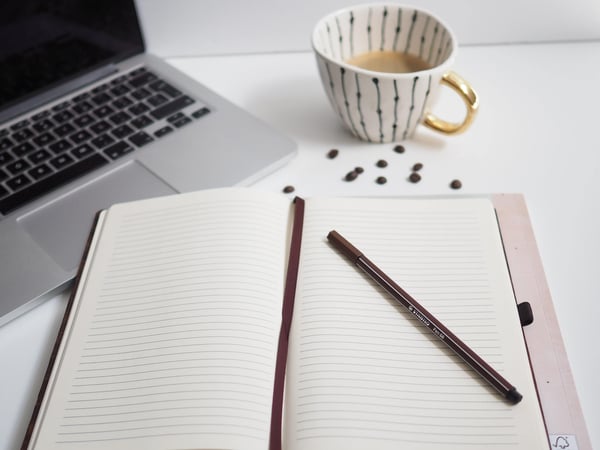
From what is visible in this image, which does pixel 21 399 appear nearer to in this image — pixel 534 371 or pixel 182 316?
pixel 182 316

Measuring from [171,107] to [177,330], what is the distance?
1.06 ft

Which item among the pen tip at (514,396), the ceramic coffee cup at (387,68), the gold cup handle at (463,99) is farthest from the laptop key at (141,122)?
the pen tip at (514,396)

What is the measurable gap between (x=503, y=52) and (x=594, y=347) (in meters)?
0.46

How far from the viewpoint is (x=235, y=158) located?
60 centimetres

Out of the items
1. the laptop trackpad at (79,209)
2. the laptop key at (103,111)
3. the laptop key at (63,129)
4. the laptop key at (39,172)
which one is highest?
the laptop key at (103,111)

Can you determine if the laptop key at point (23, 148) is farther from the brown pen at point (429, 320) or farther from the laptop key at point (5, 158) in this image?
the brown pen at point (429, 320)

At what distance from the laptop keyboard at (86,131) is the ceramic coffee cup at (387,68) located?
6.7 inches

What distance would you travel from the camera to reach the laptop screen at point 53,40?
0.63 m

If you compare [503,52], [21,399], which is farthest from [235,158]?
[503,52]

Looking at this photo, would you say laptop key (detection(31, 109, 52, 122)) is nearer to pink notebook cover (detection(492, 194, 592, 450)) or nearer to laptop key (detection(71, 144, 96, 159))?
laptop key (detection(71, 144, 96, 159))

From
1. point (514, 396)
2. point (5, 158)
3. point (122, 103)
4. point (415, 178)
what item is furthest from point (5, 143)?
point (514, 396)

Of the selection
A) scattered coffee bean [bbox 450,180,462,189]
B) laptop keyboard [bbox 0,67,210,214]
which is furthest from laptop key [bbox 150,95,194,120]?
scattered coffee bean [bbox 450,180,462,189]

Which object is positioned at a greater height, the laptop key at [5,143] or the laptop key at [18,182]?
the laptop key at [5,143]

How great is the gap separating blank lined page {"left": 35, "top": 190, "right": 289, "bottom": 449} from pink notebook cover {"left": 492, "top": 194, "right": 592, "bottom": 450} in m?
0.20
